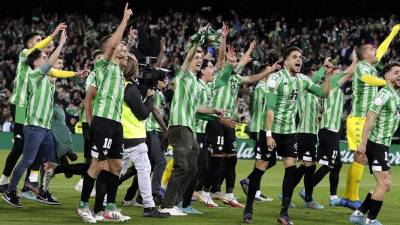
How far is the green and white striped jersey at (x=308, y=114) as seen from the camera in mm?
16016

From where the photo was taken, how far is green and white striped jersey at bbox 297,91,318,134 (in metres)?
16.0

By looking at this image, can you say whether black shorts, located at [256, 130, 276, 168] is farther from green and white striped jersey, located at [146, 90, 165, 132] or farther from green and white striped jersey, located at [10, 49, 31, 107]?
green and white striped jersey, located at [10, 49, 31, 107]

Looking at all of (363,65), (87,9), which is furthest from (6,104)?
(363,65)

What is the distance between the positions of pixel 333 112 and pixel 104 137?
5.63 metres

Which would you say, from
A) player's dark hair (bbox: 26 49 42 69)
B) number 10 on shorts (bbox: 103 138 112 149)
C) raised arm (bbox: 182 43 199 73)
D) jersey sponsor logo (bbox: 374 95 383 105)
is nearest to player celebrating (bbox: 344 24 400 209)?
jersey sponsor logo (bbox: 374 95 383 105)

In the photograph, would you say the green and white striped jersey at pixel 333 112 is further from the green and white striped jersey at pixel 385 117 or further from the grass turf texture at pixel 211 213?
the green and white striped jersey at pixel 385 117

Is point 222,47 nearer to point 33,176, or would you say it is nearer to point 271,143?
point 271,143

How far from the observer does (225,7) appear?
4294 cm

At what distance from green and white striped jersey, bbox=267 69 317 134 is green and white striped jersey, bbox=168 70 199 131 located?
1071mm

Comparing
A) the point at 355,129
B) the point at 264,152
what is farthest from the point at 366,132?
the point at 355,129

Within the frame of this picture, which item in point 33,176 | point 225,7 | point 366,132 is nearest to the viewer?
point 366,132

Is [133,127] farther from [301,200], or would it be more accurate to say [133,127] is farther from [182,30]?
[182,30]

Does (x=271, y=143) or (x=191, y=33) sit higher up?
(x=191, y=33)

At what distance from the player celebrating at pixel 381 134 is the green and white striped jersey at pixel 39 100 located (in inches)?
185
